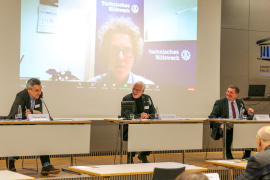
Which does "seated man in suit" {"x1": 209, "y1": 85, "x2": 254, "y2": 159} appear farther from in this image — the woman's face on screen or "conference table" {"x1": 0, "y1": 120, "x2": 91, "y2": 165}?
"conference table" {"x1": 0, "y1": 120, "x2": 91, "y2": 165}

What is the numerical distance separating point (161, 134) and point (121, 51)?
2.12m

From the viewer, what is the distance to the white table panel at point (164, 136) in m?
6.45

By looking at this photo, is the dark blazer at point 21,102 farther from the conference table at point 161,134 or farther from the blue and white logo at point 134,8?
the blue and white logo at point 134,8

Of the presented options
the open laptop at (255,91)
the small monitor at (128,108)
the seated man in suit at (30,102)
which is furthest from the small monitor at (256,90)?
the seated man in suit at (30,102)

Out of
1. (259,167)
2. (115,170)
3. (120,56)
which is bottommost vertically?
(115,170)

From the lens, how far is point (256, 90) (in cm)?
907

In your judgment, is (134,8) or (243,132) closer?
(243,132)

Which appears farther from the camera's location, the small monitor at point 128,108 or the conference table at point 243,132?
the conference table at point 243,132

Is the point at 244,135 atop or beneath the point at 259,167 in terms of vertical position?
beneath

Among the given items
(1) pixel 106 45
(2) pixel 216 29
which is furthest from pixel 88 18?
(2) pixel 216 29

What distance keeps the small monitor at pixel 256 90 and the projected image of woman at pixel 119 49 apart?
2.24 meters

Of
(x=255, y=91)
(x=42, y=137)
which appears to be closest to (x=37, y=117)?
(x=42, y=137)

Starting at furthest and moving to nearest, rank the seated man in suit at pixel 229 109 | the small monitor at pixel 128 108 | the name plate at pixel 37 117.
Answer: the seated man in suit at pixel 229 109 → the small monitor at pixel 128 108 → the name plate at pixel 37 117

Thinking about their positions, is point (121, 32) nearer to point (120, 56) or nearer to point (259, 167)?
point (120, 56)
